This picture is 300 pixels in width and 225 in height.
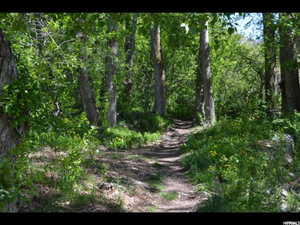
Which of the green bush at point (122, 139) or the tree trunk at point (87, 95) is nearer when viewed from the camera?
the green bush at point (122, 139)

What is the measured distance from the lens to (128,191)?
870cm

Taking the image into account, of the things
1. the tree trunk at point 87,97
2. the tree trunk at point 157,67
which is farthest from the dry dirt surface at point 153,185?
the tree trunk at point 157,67

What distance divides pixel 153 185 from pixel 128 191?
1.41 metres

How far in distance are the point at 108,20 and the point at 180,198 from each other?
5396 mm

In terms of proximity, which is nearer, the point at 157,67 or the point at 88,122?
the point at 88,122

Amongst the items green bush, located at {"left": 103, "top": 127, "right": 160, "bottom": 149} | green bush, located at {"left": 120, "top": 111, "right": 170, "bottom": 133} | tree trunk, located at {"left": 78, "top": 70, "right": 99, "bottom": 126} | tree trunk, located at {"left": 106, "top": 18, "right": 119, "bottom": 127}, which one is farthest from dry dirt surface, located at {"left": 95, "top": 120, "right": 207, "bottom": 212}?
green bush, located at {"left": 120, "top": 111, "right": 170, "bottom": 133}

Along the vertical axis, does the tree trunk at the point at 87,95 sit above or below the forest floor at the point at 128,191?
above

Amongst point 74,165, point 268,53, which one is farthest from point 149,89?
point 74,165

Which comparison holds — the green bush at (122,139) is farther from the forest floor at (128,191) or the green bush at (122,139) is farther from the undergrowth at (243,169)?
the undergrowth at (243,169)

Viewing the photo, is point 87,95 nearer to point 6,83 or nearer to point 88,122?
point 88,122

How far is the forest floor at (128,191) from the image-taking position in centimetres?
741

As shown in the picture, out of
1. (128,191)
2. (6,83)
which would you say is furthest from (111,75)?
(6,83)

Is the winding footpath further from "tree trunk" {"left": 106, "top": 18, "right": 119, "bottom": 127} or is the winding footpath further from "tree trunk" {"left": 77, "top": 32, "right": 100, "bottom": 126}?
"tree trunk" {"left": 106, "top": 18, "right": 119, "bottom": 127}
